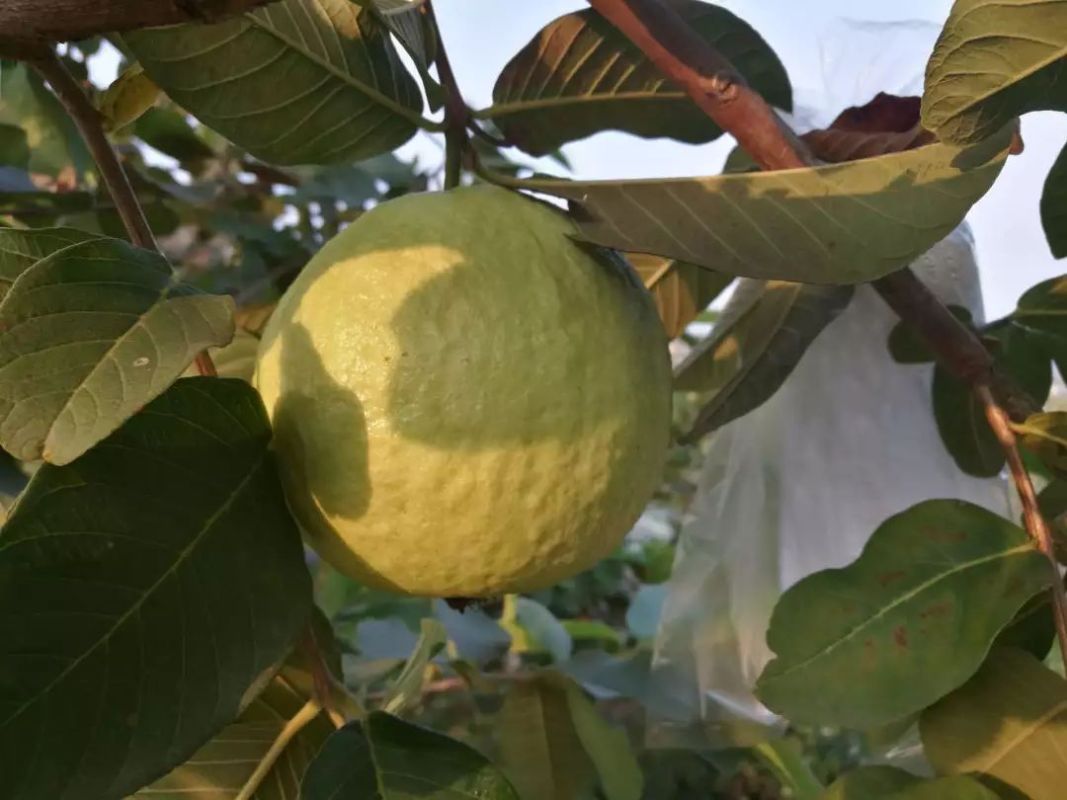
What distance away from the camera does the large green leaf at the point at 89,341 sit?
1.15 feet

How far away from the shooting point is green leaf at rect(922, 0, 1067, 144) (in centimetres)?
39

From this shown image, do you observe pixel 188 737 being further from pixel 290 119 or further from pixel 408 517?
pixel 290 119

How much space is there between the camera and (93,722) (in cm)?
43

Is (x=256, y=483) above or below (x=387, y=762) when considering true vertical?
above

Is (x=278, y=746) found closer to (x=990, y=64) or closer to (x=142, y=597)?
(x=142, y=597)

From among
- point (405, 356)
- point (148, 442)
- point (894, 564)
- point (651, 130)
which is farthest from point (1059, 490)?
point (148, 442)


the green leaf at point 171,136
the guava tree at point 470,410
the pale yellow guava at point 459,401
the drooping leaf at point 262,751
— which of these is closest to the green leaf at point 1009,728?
the guava tree at point 470,410

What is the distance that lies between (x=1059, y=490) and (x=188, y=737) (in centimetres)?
58

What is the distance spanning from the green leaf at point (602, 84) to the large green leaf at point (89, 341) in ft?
1.02

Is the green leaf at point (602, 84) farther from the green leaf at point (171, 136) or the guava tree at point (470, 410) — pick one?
the green leaf at point (171, 136)

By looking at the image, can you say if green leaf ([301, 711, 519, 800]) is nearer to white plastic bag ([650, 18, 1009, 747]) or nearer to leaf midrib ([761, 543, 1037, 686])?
leaf midrib ([761, 543, 1037, 686])

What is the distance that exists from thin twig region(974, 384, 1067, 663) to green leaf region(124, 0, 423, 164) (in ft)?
1.31

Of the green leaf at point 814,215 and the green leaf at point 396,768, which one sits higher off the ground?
the green leaf at point 814,215

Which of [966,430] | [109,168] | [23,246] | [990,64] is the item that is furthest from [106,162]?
[966,430]
